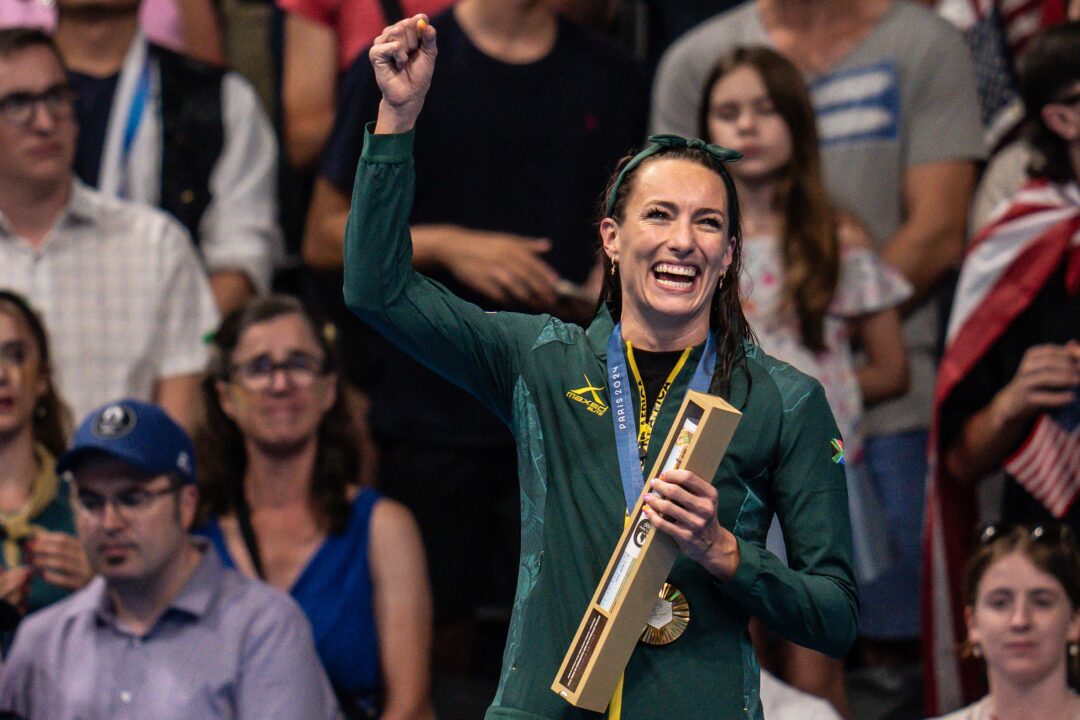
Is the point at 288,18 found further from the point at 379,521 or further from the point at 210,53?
the point at 379,521

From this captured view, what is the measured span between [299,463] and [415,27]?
7.06 ft

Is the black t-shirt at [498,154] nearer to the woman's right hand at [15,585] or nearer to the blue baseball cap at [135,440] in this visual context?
the blue baseball cap at [135,440]

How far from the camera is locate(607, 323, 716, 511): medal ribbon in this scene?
2.51 m

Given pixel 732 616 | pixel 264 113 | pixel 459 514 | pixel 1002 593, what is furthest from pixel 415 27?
pixel 264 113

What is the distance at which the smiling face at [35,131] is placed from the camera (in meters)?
4.70

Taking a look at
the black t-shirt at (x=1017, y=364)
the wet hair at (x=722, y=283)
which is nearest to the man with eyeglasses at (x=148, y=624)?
the wet hair at (x=722, y=283)

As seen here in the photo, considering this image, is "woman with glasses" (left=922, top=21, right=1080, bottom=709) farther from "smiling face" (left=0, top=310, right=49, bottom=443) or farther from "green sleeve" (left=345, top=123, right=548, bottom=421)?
"smiling face" (left=0, top=310, right=49, bottom=443)

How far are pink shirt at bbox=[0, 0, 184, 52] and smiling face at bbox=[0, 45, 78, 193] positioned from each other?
67cm

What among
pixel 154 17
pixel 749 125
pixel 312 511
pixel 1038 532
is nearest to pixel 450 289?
pixel 312 511

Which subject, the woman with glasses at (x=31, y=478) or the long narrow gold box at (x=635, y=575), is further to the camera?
the woman with glasses at (x=31, y=478)

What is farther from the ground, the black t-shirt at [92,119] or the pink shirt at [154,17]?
the pink shirt at [154,17]

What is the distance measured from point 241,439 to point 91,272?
0.69 metres

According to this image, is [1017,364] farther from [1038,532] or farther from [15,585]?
[15,585]

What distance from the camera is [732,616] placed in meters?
2.55
